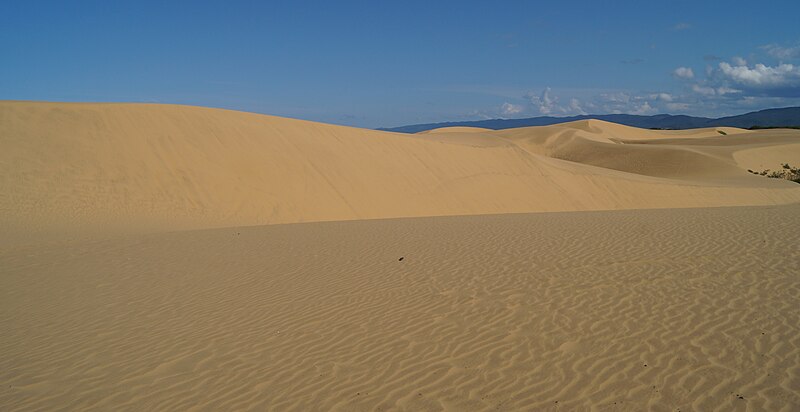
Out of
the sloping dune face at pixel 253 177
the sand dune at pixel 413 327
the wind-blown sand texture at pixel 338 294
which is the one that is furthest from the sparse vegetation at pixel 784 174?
the sand dune at pixel 413 327

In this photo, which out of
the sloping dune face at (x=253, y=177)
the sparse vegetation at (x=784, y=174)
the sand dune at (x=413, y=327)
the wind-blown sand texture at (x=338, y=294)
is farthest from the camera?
the sparse vegetation at (x=784, y=174)

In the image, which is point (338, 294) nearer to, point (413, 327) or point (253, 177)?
point (413, 327)

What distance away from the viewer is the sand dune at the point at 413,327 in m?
4.59

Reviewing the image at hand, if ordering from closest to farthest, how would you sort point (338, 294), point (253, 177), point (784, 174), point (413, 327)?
point (413, 327) < point (338, 294) < point (253, 177) < point (784, 174)

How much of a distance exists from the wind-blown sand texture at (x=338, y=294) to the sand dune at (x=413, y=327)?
0.10 ft

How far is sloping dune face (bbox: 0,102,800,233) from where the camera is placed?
54.5ft

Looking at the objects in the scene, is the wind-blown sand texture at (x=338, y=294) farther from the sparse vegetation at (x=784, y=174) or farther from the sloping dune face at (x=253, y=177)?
the sparse vegetation at (x=784, y=174)

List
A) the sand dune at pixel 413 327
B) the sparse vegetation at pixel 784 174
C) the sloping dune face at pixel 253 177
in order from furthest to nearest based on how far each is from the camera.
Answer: the sparse vegetation at pixel 784 174 → the sloping dune face at pixel 253 177 → the sand dune at pixel 413 327

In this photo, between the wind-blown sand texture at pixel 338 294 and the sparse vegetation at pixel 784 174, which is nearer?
the wind-blown sand texture at pixel 338 294

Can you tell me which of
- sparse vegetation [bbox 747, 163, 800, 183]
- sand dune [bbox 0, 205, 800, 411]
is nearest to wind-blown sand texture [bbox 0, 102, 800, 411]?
sand dune [bbox 0, 205, 800, 411]

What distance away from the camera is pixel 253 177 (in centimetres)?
1955

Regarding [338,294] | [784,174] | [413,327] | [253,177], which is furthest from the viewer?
[784,174]

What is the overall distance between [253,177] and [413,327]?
1460 centimetres

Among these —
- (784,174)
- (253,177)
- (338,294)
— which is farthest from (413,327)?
(784,174)
